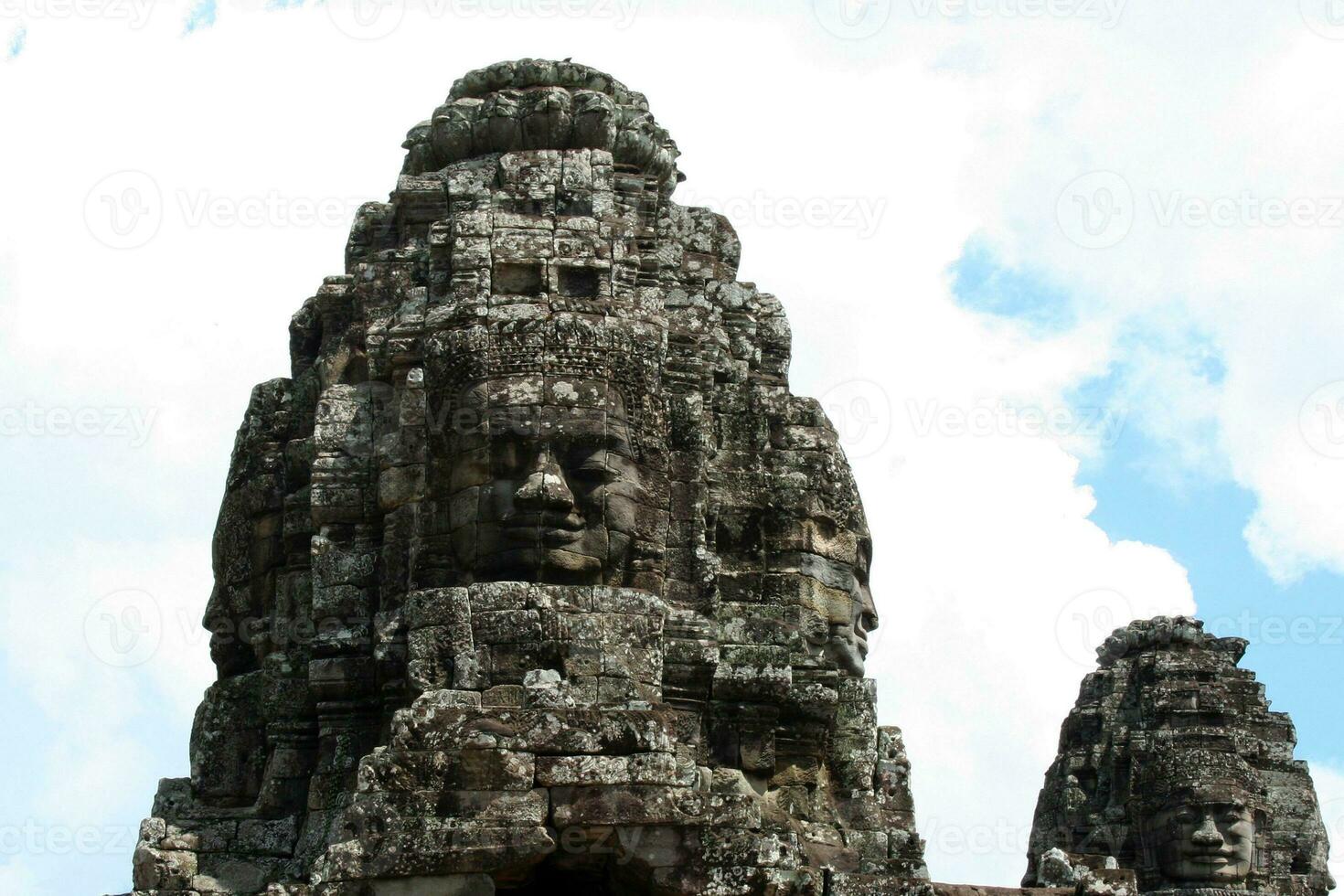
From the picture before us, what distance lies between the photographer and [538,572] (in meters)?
25.7

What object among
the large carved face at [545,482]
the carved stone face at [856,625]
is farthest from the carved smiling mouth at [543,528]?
the carved stone face at [856,625]

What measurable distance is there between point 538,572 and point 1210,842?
1310cm

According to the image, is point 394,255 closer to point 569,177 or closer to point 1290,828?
point 569,177

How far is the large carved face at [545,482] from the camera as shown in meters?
25.7

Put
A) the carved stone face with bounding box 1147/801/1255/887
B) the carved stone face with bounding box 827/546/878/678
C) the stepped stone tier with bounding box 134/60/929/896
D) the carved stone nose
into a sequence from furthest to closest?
the carved stone face with bounding box 1147/801/1255/887 → the carved stone face with bounding box 827/546/878/678 → the carved stone nose → the stepped stone tier with bounding box 134/60/929/896

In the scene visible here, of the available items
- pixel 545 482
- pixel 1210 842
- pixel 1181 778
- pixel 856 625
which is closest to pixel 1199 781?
pixel 1181 778

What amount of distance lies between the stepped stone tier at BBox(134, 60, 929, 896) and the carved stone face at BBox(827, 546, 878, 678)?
0.05 meters

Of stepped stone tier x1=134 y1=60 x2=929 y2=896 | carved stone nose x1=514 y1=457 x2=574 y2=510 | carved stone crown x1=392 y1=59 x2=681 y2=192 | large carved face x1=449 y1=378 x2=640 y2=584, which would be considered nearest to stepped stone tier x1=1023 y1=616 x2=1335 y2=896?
stepped stone tier x1=134 y1=60 x2=929 y2=896

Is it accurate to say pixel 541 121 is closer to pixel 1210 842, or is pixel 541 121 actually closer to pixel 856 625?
pixel 856 625

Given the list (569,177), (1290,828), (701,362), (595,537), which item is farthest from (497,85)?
(1290,828)

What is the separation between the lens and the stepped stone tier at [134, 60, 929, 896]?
23562 mm

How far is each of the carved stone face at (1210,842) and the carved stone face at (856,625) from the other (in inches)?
328

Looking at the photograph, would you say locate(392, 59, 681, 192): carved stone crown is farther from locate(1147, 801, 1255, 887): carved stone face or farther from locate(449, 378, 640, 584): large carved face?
locate(1147, 801, 1255, 887): carved stone face

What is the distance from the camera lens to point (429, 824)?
2328cm
